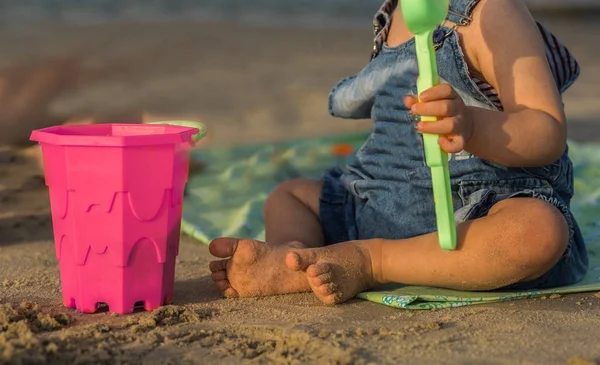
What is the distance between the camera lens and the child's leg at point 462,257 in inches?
56.2

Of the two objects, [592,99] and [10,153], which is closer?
[10,153]

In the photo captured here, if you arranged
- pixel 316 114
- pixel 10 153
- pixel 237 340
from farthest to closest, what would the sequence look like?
pixel 316 114 → pixel 10 153 → pixel 237 340

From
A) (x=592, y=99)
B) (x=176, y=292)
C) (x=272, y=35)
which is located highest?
(x=272, y=35)

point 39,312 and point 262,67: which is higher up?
point 262,67

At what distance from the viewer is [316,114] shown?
12.2ft

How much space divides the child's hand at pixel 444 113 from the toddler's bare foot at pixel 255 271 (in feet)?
1.28

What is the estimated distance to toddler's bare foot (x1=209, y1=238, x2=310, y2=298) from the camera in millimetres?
1517

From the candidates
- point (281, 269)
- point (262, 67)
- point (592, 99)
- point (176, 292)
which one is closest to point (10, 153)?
point (176, 292)

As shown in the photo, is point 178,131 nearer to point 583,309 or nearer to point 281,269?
point 281,269

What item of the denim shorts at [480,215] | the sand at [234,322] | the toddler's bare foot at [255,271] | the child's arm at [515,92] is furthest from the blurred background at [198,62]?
the child's arm at [515,92]

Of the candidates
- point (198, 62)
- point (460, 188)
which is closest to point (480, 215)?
point (460, 188)

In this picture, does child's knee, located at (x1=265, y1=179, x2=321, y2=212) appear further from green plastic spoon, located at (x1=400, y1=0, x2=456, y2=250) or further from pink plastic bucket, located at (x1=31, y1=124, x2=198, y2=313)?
green plastic spoon, located at (x1=400, y1=0, x2=456, y2=250)

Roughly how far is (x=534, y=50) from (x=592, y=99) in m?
3.03

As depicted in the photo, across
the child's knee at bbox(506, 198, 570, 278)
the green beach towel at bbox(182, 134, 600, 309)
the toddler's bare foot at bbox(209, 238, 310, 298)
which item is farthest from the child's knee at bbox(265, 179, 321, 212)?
the child's knee at bbox(506, 198, 570, 278)
